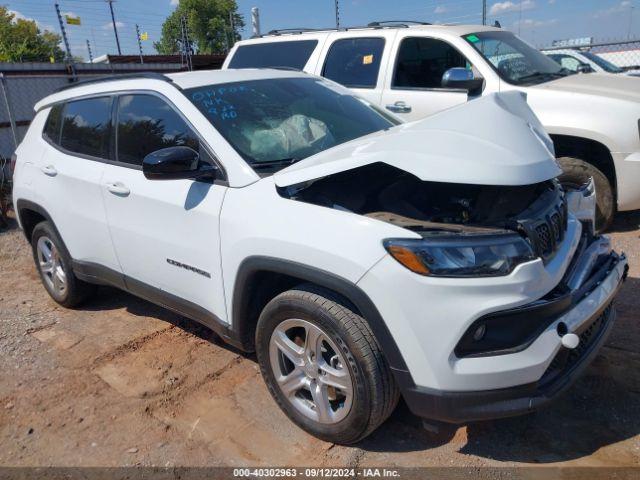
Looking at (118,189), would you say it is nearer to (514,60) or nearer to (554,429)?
(554,429)

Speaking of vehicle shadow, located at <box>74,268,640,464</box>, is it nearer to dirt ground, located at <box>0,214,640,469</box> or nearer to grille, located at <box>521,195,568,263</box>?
dirt ground, located at <box>0,214,640,469</box>

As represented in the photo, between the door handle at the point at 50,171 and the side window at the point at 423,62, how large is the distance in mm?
3677

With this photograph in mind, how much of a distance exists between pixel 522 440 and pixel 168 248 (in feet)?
7.00

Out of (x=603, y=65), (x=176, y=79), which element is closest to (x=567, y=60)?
(x=603, y=65)

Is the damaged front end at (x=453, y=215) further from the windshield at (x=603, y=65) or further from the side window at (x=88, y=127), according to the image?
the windshield at (x=603, y=65)

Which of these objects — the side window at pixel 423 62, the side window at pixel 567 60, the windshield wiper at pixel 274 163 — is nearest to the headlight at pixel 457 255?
the windshield wiper at pixel 274 163

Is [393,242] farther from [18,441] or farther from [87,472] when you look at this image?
[18,441]

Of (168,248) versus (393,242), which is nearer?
(393,242)

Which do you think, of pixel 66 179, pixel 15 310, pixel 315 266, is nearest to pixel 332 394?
pixel 315 266

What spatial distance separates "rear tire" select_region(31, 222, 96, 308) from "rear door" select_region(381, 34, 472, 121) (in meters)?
3.70

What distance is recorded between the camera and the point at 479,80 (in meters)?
5.45

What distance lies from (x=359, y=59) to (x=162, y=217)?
159 inches

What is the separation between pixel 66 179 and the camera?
3.95 m

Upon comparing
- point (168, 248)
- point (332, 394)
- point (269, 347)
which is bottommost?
point (332, 394)
